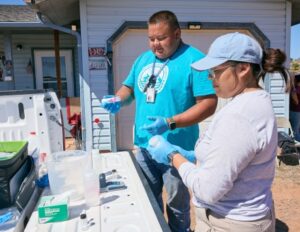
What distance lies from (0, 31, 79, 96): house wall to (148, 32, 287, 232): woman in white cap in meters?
8.20

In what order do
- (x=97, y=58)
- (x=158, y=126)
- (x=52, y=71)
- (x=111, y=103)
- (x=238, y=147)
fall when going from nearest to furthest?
(x=238, y=147) < (x=158, y=126) < (x=111, y=103) < (x=97, y=58) < (x=52, y=71)

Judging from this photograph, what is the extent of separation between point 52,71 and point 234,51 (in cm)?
854

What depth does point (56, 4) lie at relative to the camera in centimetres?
565

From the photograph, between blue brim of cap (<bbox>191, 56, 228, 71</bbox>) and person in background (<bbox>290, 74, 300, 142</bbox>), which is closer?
blue brim of cap (<bbox>191, 56, 228, 71</bbox>)

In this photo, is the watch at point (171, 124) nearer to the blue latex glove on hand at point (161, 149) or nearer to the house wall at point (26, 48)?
the blue latex glove on hand at point (161, 149)

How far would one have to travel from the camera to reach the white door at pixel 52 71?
916 centimetres

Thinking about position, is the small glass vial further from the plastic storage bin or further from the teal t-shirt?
the teal t-shirt

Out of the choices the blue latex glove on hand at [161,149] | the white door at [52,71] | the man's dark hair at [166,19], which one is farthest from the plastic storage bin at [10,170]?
the white door at [52,71]

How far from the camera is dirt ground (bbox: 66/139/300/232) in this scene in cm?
360

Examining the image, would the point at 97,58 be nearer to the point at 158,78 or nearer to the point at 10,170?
the point at 158,78

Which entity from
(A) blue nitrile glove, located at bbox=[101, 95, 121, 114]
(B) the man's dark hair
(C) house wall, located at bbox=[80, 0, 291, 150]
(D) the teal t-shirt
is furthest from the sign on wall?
(B) the man's dark hair

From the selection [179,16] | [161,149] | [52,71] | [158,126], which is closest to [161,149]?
[161,149]

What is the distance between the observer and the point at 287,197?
4438 millimetres

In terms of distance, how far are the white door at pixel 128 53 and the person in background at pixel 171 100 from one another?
3928mm
